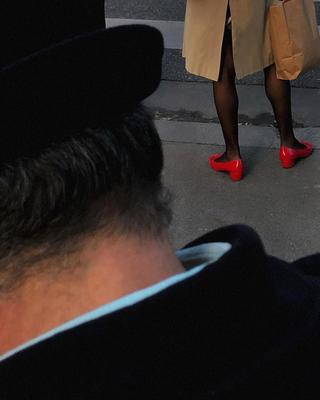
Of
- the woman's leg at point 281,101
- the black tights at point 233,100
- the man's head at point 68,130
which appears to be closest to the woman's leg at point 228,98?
the black tights at point 233,100

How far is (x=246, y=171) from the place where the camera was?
4469 millimetres

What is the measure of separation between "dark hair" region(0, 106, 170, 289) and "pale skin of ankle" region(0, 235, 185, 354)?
24 millimetres

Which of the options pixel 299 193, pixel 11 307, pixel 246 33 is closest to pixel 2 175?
pixel 11 307

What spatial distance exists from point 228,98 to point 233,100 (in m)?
0.03

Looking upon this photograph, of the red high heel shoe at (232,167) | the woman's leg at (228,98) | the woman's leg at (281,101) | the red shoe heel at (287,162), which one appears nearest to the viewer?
the woman's leg at (228,98)

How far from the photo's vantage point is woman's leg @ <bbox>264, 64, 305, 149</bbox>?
4.20m

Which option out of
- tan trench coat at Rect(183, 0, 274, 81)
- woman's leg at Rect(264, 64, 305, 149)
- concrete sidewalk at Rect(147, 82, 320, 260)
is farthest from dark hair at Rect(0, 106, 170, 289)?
woman's leg at Rect(264, 64, 305, 149)

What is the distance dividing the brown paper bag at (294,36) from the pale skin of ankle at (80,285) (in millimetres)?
2963

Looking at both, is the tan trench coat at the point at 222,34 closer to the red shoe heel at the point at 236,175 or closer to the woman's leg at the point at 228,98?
the woman's leg at the point at 228,98

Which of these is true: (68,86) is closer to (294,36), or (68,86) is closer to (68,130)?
(68,130)

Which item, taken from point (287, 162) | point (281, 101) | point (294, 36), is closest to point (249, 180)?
point (287, 162)

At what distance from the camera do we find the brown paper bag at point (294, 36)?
12.8ft

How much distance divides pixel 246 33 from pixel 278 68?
0.29 m

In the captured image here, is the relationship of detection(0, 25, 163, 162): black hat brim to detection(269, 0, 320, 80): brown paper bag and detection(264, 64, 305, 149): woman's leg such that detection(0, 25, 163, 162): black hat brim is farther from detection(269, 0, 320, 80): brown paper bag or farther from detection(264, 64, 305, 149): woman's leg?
detection(264, 64, 305, 149): woman's leg
